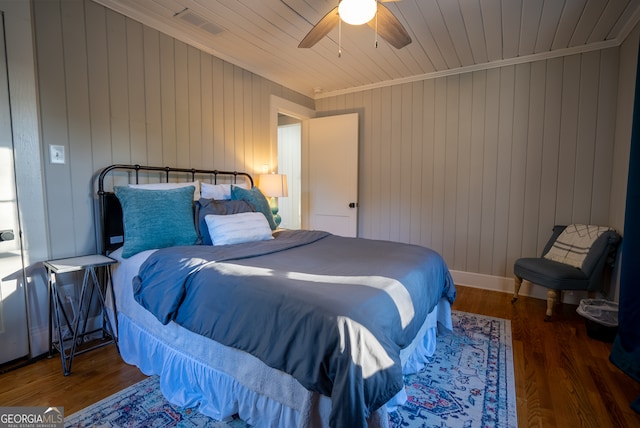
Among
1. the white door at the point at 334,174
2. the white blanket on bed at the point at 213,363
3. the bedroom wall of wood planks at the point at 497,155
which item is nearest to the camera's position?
the white blanket on bed at the point at 213,363

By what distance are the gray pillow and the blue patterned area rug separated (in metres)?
1.01

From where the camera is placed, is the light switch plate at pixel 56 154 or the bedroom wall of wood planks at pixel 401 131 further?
the bedroom wall of wood planks at pixel 401 131

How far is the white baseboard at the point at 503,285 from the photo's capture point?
3281 millimetres

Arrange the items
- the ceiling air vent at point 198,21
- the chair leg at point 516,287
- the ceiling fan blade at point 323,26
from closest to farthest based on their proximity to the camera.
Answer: the ceiling fan blade at point 323,26 < the ceiling air vent at point 198,21 < the chair leg at point 516,287

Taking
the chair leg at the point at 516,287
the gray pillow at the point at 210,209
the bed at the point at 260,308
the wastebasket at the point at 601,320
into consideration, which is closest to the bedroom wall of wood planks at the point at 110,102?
the bed at the point at 260,308

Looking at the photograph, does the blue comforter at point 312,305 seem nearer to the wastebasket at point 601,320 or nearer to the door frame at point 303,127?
the wastebasket at point 601,320

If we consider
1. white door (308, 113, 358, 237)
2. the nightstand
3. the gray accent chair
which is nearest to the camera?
the nightstand

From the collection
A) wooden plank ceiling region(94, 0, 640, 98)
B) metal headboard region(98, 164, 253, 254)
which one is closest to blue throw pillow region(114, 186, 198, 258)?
metal headboard region(98, 164, 253, 254)

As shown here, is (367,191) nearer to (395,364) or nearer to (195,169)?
(195,169)

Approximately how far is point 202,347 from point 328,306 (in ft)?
2.72

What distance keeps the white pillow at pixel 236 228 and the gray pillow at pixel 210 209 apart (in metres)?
0.06

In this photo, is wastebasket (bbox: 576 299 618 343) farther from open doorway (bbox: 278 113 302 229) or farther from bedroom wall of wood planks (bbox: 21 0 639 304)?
open doorway (bbox: 278 113 302 229)

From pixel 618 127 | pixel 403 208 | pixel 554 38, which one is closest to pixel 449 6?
pixel 554 38

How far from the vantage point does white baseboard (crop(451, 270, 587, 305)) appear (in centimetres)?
328
